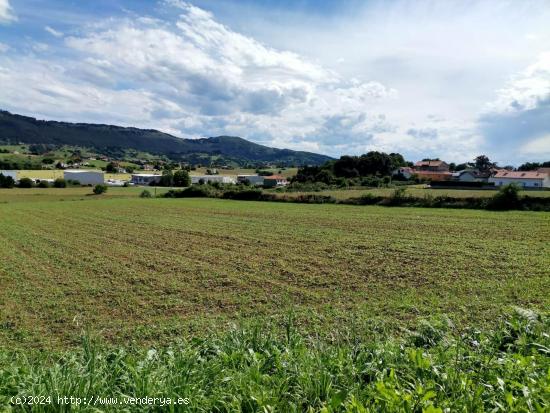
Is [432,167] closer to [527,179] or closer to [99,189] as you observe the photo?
[527,179]

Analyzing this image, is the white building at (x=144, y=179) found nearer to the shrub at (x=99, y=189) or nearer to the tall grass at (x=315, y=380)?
the shrub at (x=99, y=189)

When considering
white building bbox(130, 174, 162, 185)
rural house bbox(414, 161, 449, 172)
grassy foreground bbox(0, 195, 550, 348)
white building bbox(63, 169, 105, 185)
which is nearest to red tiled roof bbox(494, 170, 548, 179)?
rural house bbox(414, 161, 449, 172)

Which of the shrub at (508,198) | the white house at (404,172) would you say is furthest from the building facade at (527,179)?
the shrub at (508,198)

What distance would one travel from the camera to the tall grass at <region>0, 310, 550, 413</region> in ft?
10.2

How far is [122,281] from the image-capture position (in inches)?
501

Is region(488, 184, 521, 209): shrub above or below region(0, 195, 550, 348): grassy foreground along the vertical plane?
above

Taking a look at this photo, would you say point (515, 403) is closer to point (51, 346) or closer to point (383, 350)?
point (383, 350)

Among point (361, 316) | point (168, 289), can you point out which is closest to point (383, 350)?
point (361, 316)

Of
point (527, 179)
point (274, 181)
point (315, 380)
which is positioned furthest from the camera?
point (274, 181)

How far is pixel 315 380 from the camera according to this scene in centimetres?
348

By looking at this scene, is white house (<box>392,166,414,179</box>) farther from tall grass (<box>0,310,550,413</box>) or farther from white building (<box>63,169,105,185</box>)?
tall grass (<box>0,310,550,413</box>)

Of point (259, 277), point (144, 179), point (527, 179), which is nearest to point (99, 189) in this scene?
point (144, 179)

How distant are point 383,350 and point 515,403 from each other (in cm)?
147

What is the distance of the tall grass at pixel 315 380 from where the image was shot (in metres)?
3.10
